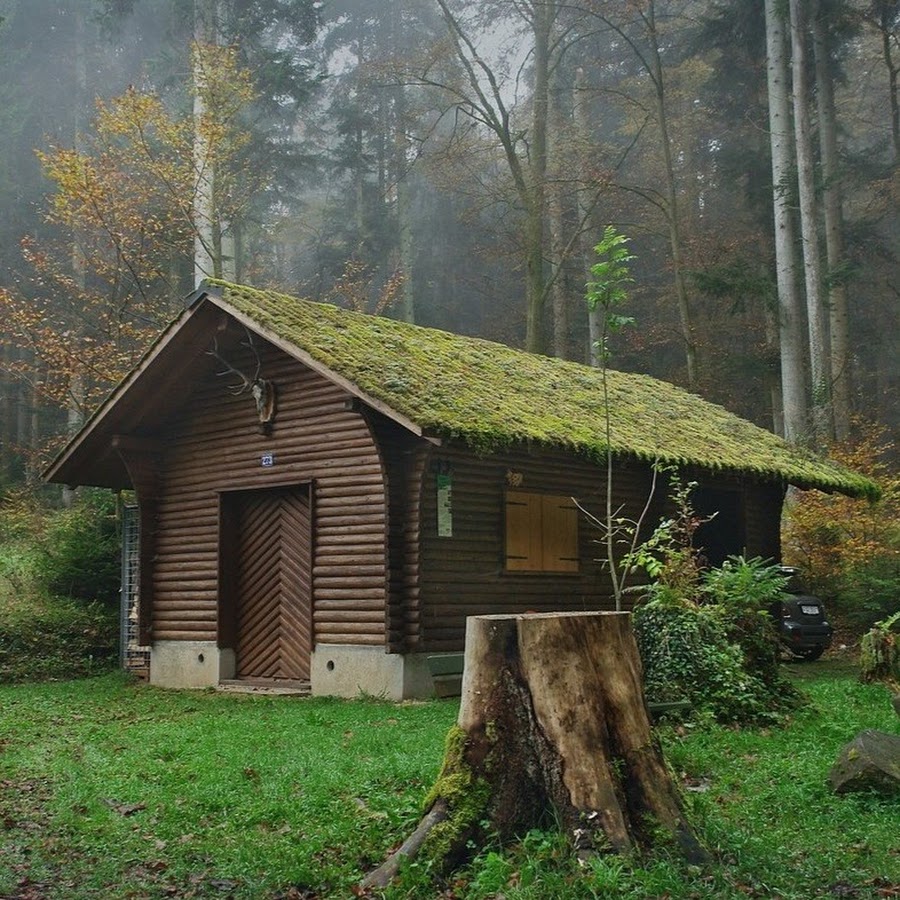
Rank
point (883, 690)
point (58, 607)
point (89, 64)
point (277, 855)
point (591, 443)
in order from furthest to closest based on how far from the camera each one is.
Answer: point (89, 64), point (58, 607), point (591, 443), point (883, 690), point (277, 855)

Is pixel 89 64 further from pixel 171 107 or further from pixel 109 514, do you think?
pixel 109 514

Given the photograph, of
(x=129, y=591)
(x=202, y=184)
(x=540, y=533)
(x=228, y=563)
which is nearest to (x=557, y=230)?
(x=202, y=184)

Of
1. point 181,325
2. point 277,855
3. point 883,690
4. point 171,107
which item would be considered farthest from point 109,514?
point 171,107

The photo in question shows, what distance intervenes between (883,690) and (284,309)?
8.85 m

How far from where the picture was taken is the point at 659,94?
2762cm

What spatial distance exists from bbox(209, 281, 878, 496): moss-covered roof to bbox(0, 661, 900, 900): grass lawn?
3.60m

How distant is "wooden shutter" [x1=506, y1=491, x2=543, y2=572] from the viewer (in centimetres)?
1477

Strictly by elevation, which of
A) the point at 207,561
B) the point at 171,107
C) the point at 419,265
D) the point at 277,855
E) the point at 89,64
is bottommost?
the point at 277,855

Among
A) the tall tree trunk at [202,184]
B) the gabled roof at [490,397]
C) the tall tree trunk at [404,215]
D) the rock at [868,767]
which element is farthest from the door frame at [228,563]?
the tall tree trunk at [404,215]

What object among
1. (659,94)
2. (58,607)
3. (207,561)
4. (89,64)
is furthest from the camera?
(89,64)

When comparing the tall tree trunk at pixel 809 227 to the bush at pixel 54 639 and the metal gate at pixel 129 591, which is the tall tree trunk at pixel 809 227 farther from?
the bush at pixel 54 639

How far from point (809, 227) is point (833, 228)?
3.18 m

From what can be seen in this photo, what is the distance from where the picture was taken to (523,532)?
590 inches

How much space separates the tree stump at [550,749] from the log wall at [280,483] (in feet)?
25.2
